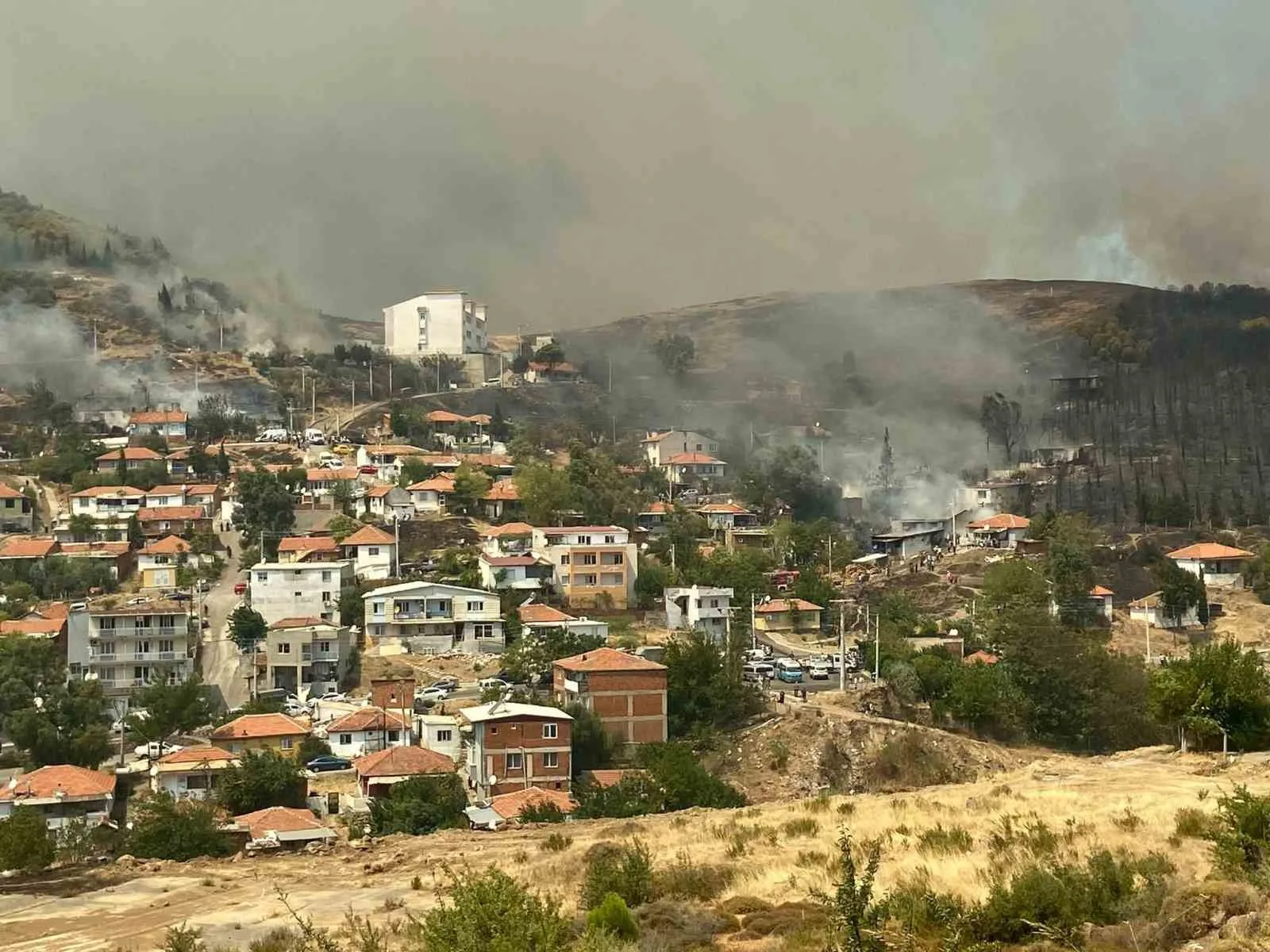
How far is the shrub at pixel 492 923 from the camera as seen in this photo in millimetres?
10133

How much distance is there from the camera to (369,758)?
37.2 metres

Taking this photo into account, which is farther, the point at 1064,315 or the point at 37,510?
the point at 1064,315

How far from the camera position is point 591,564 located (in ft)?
198

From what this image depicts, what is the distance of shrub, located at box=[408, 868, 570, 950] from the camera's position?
1013cm

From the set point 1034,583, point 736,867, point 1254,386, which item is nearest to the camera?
point 736,867

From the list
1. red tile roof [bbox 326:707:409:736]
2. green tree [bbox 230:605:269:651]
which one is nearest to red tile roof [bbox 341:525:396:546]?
green tree [bbox 230:605:269:651]

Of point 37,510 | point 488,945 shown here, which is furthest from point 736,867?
point 37,510

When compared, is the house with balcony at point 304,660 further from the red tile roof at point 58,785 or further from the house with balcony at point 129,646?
the red tile roof at point 58,785

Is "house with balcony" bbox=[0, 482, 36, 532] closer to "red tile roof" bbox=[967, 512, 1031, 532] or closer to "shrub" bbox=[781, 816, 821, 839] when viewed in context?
"red tile roof" bbox=[967, 512, 1031, 532]

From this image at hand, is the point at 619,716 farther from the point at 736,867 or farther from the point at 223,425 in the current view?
the point at 223,425

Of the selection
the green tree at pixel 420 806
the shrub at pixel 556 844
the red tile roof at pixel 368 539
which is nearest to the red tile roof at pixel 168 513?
the red tile roof at pixel 368 539

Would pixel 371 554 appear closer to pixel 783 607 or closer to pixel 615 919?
pixel 783 607

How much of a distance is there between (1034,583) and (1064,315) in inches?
4547

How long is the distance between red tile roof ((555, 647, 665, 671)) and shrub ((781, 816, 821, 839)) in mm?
22459
